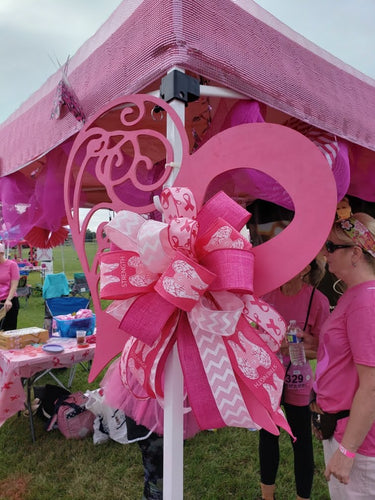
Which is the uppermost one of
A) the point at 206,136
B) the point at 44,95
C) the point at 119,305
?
the point at 44,95

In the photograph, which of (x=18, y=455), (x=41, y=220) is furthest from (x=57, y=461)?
(x=41, y=220)

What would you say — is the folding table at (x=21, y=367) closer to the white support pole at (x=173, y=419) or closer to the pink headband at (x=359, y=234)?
the white support pole at (x=173, y=419)

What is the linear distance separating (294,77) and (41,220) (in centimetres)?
173

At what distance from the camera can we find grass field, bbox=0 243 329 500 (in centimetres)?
230

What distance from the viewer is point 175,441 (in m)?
0.92

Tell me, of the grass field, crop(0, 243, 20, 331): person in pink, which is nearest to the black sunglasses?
the grass field

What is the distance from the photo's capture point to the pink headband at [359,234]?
1.29m

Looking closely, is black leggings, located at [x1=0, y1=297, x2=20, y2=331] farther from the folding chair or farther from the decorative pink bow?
the folding chair

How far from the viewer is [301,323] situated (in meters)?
1.88

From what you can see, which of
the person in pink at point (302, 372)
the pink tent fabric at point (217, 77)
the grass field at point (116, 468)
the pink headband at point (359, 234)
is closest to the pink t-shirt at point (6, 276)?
the grass field at point (116, 468)

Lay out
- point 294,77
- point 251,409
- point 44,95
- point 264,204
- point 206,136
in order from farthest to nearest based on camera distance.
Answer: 1. point 264,204
2. point 44,95
3. point 206,136
4. point 294,77
5. point 251,409

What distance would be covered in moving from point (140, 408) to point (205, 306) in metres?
1.08

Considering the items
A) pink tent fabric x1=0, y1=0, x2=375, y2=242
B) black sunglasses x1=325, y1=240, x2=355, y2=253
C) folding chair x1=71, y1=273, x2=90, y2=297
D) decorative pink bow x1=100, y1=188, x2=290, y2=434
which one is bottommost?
folding chair x1=71, y1=273, x2=90, y2=297

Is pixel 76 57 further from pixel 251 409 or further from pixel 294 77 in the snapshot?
Answer: pixel 251 409
